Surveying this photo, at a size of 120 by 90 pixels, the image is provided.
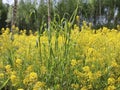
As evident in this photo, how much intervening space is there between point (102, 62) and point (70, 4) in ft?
87.0

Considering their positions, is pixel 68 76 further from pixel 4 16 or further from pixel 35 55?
pixel 4 16

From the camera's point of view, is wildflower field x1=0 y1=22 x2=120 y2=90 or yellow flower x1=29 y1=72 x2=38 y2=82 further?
wildflower field x1=0 y1=22 x2=120 y2=90

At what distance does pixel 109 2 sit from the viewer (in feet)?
99.9

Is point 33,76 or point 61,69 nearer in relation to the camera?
point 33,76

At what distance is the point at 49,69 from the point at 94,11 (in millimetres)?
26616

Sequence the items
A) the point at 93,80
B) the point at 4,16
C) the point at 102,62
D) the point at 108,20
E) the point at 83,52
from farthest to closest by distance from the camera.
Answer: the point at 4,16
the point at 108,20
the point at 83,52
the point at 102,62
the point at 93,80

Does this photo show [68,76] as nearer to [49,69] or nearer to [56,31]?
[49,69]

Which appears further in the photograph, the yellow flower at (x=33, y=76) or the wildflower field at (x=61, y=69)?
the wildflower field at (x=61, y=69)

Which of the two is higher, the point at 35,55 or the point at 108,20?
the point at 35,55

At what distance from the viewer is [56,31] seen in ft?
12.7

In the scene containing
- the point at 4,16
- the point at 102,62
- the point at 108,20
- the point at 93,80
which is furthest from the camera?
the point at 4,16

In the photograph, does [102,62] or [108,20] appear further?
[108,20]

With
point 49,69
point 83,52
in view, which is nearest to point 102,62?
point 83,52

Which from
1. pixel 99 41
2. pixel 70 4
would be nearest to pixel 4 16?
pixel 70 4
